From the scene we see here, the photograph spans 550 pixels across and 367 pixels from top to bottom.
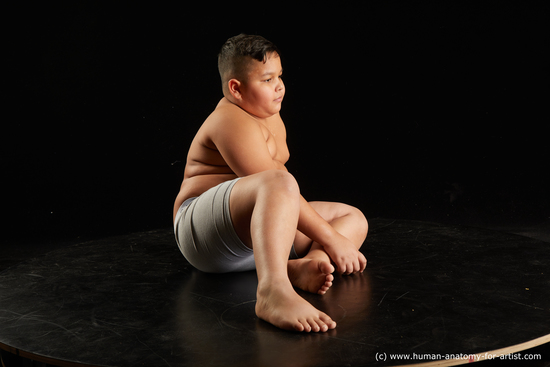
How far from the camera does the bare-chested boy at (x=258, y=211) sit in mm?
1594

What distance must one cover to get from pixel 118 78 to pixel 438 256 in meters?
2.00

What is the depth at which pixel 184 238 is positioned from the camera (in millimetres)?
1949

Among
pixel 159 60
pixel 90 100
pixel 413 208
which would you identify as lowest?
pixel 413 208

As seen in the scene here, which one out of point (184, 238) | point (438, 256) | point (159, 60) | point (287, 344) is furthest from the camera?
point (159, 60)

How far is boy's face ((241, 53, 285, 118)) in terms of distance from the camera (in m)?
1.98

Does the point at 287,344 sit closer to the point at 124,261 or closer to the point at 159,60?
the point at 124,261

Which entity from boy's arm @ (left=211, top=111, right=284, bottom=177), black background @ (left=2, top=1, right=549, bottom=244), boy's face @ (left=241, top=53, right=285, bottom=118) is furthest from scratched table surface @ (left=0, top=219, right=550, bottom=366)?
black background @ (left=2, top=1, right=549, bottom=244)

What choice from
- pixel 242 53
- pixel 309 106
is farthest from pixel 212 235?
pixel 309 106

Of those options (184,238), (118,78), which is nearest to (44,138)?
(118,78)

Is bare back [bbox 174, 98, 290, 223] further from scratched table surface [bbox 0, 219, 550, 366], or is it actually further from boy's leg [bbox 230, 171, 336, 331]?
scratched table surface [bbox 0, 219, 550, 366]

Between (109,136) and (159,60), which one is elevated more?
(159,60)

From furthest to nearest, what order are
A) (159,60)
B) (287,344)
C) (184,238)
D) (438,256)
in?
(159,60) < (438,256) < (184,238) < (287,344)

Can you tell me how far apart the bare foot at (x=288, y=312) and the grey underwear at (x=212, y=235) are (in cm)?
29

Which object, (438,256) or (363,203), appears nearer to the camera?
(438,256)
